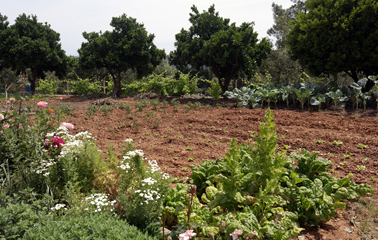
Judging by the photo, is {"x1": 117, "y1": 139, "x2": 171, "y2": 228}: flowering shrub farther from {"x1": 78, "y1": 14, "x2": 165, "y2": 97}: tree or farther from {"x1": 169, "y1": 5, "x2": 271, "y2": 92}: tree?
{"x1": 78, "y1": 14, "x2": 165, "y2": 97}: tree

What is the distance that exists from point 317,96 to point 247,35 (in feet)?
16.2

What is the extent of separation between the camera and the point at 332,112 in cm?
820

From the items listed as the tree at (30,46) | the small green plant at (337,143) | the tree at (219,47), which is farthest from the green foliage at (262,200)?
the tree at (30,46)

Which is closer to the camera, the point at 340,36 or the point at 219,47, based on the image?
the point at 340,36

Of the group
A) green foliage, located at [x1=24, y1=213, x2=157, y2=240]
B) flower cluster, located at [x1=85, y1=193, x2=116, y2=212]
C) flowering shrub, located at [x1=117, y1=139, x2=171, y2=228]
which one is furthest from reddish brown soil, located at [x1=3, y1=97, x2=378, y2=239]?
green foliage, located at [x1=24, y1=213, x2=157, y2=240]

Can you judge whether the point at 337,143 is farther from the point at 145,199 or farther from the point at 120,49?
the point at 120,49

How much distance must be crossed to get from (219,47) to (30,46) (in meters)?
11.5

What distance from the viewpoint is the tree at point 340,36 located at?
912 cm

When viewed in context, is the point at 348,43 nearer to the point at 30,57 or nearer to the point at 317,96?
the point at 317,96

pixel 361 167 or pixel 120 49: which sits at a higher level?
pixel 120 49

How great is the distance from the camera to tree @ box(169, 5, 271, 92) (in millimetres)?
11812

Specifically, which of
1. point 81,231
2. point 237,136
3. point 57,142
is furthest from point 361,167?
point 57,142

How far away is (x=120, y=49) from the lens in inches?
535

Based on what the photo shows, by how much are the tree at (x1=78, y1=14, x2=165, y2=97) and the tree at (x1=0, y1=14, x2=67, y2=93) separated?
380 centimetres
